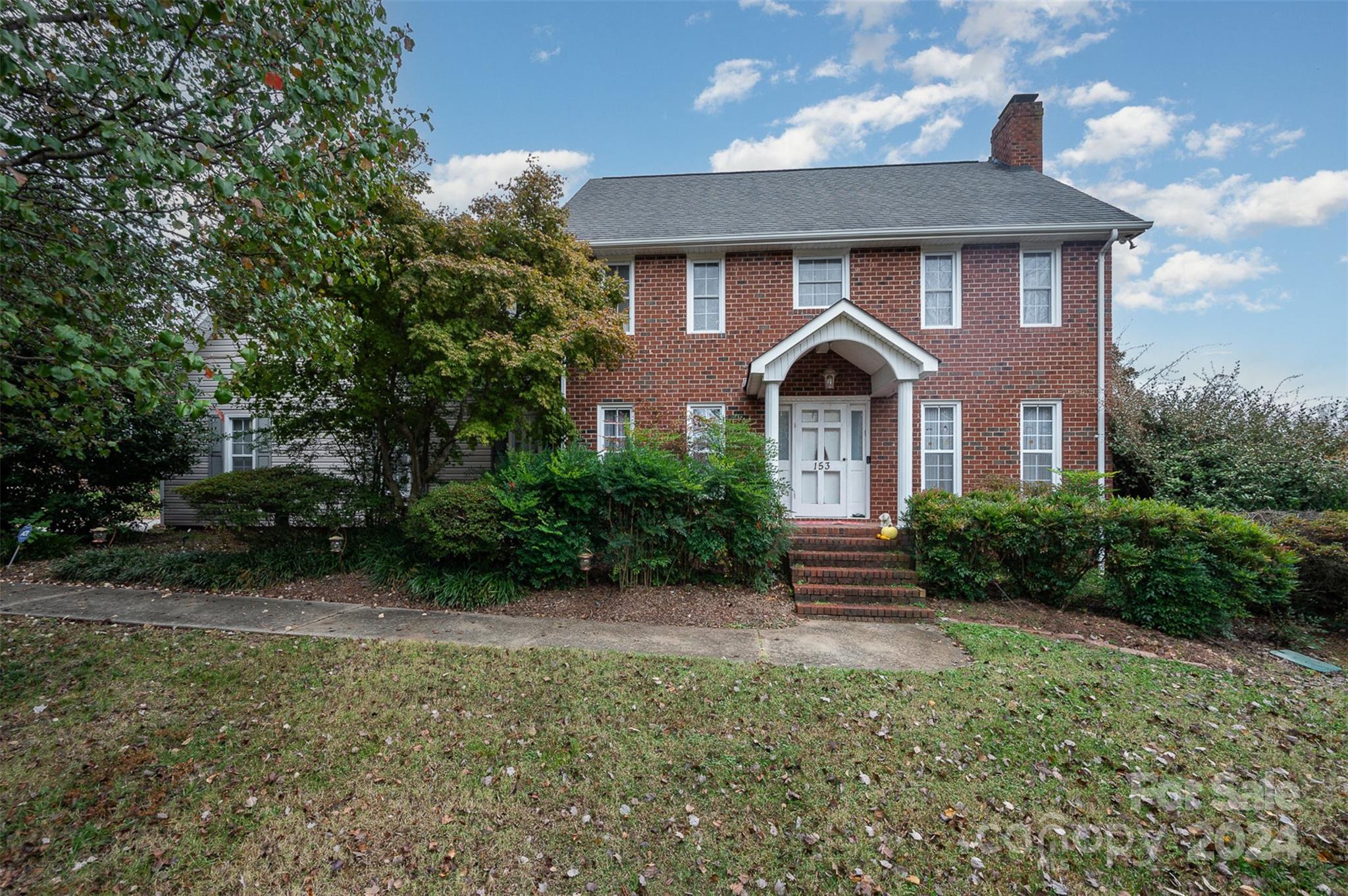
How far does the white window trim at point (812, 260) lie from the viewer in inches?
380

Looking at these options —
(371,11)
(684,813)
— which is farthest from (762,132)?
(684,813)

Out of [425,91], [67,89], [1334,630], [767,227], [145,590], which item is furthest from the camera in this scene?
[767,227]

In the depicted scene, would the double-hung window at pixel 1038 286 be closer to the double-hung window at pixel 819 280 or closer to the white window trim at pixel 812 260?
the white window trim at pixel 812 260

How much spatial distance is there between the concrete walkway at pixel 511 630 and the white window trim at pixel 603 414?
4526 mm

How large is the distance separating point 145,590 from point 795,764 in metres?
8.53

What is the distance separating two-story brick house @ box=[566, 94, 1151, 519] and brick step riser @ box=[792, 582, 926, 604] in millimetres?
3004

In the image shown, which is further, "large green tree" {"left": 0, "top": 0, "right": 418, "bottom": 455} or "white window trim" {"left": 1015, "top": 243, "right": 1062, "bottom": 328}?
"white window trim" {"left": 1015, "top": 243, "right": 1062, "bottom": 328}

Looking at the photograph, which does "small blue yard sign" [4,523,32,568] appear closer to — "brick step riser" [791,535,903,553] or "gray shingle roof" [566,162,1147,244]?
"gray shingle roof" [566,162,1147,244]

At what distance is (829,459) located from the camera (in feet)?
31.6

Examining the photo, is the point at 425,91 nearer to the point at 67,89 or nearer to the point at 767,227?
the point at 67,89

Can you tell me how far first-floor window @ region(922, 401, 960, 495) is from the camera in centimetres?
945

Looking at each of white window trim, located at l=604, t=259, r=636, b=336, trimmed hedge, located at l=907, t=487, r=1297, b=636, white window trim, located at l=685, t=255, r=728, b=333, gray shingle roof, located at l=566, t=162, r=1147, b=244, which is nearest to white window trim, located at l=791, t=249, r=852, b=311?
gray shingle roof, located at l=566, t=162, r=1147, b=244

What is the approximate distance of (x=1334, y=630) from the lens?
19.6 feet

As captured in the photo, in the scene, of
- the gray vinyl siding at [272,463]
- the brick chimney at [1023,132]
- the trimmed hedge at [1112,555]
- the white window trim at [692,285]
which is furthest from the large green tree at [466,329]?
the brick chimney at [1023,132]
